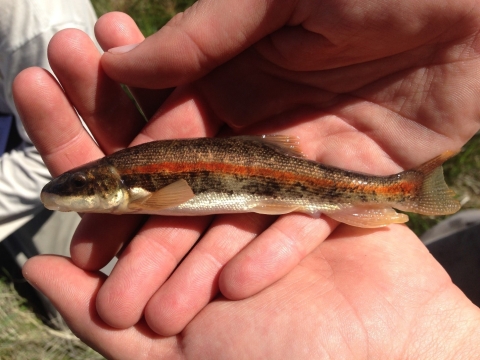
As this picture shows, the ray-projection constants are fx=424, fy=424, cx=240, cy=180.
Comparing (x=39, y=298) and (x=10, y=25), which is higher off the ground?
(x=10, y=25)

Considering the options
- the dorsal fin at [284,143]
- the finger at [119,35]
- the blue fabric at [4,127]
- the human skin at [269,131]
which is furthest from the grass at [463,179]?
the blue fabric at [4,127]

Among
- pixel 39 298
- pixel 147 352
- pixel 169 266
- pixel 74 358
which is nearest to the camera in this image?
pixel 147 352

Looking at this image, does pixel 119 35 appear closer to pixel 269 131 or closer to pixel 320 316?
pixel 269 131

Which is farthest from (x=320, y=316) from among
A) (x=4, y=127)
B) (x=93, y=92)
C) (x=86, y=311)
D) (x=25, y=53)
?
(x=4, y=127)

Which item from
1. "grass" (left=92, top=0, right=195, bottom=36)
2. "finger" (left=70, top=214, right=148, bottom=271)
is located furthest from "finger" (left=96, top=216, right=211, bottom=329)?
"grass" (left=92, top=0, right=195, bottom=36)

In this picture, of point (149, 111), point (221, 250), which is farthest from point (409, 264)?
point (149, 111)

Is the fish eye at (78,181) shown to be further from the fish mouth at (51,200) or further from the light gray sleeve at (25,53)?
the light gray sleeve at (25,53)

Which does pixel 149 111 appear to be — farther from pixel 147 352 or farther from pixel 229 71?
pixel 147 352
